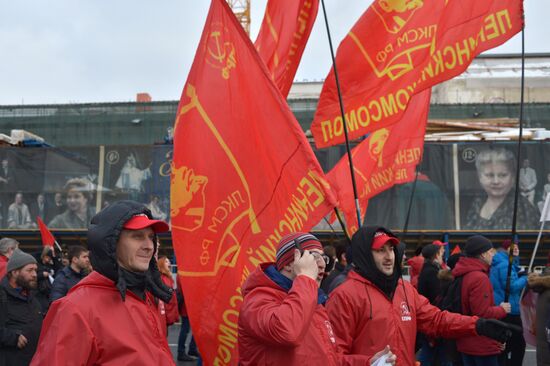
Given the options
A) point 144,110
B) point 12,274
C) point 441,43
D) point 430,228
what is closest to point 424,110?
point 441,43

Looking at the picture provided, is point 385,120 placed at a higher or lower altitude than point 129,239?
higher

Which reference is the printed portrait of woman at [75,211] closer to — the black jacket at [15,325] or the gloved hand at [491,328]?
the black jacket at [15,325]

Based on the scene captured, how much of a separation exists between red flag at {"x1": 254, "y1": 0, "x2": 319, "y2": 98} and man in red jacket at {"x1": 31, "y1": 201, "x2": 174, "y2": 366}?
3588 millimetres

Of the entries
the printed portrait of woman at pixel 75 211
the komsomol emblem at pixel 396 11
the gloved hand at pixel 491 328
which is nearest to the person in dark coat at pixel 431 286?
the komsomol emblem at pixel 396 11

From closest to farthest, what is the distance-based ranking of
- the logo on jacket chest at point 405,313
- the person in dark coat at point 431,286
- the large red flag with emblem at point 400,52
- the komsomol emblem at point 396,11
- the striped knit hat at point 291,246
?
the striped knit hat at point 291,246 → the logo on jacket chest at point 405,313 → the large red flag with emblem at point 400,52 → the komsomol emblem at point 396,11 → the person in dark coat at point 431,286

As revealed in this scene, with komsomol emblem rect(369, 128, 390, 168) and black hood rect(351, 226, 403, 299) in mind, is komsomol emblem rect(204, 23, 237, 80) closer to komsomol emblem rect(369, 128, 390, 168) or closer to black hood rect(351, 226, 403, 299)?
black hood rect(351, 226, 403, 299)

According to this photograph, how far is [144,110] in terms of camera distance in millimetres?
38094

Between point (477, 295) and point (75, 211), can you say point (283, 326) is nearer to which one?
point (477, 295)

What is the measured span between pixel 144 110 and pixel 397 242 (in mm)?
35215

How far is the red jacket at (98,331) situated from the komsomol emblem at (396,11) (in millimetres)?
4350

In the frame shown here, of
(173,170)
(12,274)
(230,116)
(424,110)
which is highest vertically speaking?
(424,110)

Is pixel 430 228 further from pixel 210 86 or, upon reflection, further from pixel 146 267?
pixel 146 267

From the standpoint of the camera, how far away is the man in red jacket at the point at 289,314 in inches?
113

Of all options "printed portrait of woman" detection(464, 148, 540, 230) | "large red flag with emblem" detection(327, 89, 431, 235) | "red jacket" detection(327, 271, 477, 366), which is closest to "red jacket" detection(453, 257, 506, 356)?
"large red flag with emblem" detection(327, 89, 431, 235)
